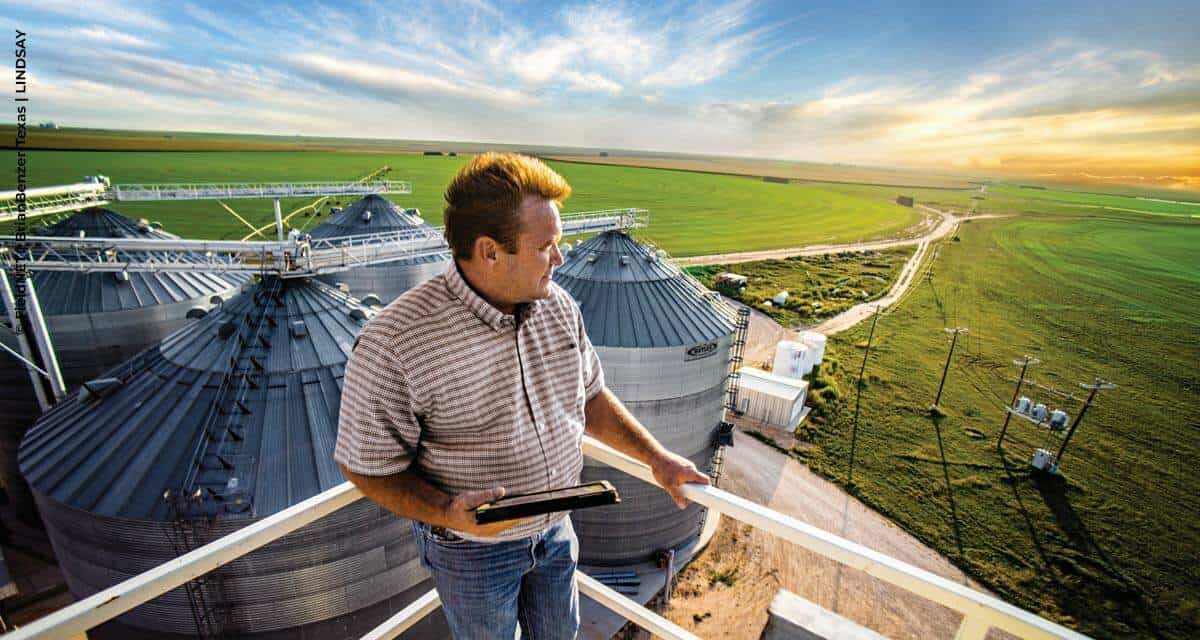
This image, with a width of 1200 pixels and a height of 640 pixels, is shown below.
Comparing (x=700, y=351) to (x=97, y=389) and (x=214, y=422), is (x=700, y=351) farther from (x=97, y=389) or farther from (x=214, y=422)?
(x=97, y=389)

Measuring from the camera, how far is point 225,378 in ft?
33.1

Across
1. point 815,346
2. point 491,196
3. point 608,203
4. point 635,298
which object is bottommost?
point 815,346

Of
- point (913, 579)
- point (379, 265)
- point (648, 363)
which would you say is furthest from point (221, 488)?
point (379, 265)

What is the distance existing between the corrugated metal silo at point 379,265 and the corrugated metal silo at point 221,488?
36.9ft

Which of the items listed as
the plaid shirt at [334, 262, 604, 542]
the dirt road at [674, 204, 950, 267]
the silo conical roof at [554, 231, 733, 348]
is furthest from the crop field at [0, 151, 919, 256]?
the plaid shirt at [334, 262, 604, 542]

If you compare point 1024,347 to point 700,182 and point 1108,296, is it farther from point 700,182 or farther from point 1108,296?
point 700,182

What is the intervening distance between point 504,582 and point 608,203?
371 ft

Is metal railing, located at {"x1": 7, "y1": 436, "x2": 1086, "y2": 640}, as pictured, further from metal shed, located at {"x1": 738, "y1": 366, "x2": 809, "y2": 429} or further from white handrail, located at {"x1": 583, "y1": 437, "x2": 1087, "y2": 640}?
metal shed, located at {"x1": 738, "y1": 366, "x2": 809, "y2": 429}

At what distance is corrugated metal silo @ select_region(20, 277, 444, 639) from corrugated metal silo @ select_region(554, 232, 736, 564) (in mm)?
8468

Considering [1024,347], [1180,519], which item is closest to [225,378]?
[1180,519]

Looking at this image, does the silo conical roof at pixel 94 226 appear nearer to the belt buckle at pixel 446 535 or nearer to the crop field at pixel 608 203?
the belt buckle at pixel 446 535

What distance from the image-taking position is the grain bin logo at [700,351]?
55.4 ft

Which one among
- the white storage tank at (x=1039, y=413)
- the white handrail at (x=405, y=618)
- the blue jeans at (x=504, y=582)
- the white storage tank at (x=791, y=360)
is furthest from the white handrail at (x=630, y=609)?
the white storage tank at (x=1039, y=413)

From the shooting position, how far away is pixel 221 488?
871 cm
